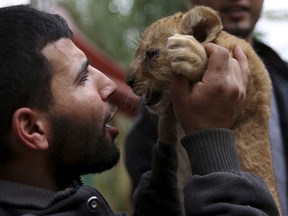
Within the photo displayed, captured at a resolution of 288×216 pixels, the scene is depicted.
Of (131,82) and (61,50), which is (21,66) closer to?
(61,50)

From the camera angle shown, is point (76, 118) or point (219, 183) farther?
point (76, 118)

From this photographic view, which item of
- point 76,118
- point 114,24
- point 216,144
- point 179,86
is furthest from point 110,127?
point 114,24

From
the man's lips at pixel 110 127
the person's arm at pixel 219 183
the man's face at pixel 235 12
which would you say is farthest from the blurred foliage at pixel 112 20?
the person's arm at pixel 219 183

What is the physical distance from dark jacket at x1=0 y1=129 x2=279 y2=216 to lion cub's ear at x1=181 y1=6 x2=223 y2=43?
16.9 inches

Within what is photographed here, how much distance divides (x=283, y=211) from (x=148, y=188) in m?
0.50

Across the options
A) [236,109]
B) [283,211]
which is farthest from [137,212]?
[236,109]

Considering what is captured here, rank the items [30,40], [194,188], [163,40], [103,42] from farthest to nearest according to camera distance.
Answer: [103,42] < [163,40] < [30,40] < [194,188]

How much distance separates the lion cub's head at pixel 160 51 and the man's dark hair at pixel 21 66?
421 millimetres

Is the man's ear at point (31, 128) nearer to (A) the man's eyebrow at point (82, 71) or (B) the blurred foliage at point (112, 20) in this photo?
(A) the man's eyebrow at point (82, 71)

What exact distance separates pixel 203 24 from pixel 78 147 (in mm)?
603

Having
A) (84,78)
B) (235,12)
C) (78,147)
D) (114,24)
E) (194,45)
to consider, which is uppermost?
(194,45)

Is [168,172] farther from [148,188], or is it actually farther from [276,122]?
[276,122]

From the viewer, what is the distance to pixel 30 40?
175 centimetres

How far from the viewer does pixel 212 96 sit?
1.72 metres
